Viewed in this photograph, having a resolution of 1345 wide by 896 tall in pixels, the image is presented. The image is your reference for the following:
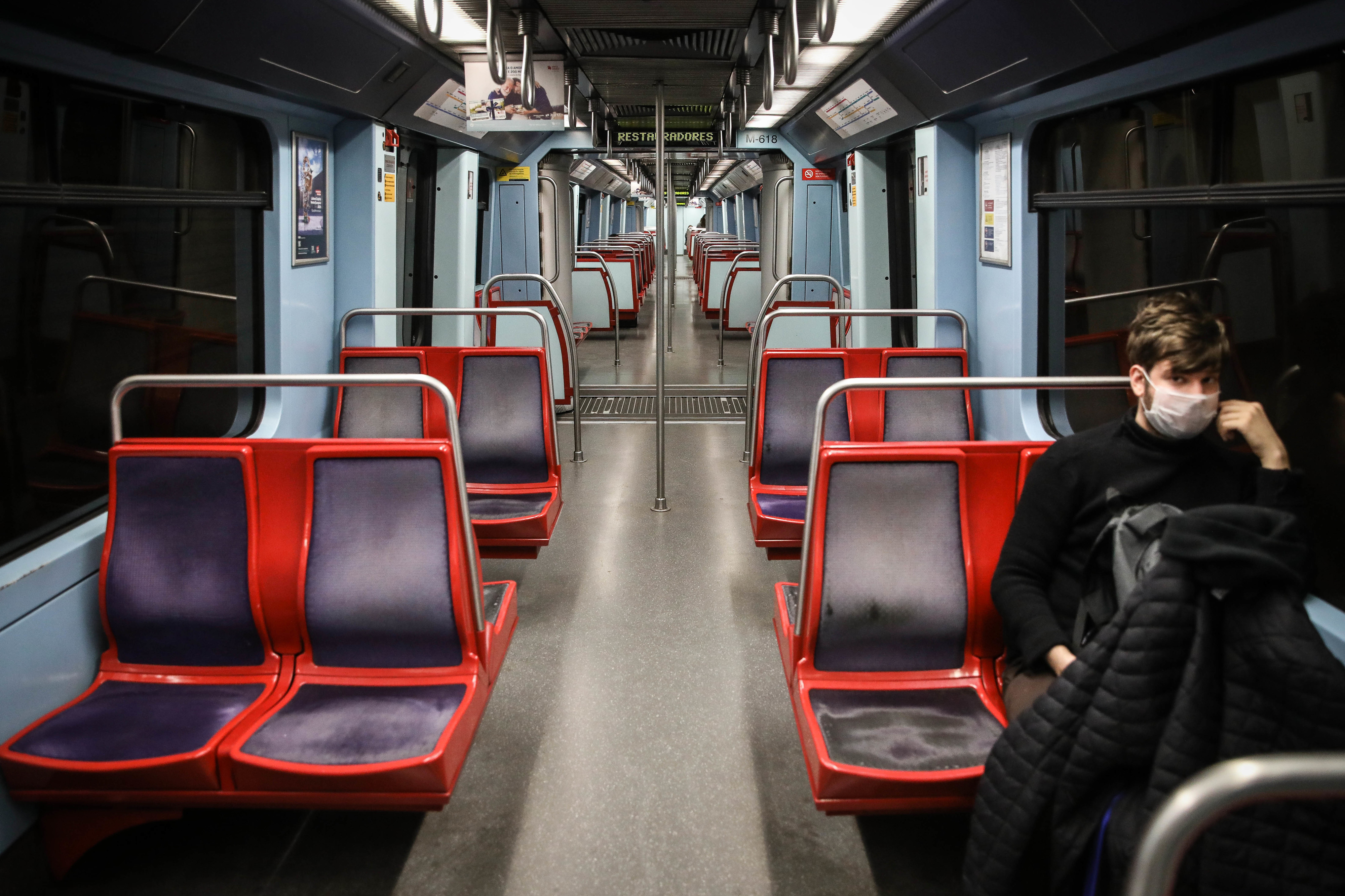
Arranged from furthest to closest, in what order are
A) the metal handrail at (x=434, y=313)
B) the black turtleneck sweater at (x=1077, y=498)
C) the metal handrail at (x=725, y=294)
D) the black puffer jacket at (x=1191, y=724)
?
the metal handrail at (x=725, y=294) → the metal handrail at (x=434, y=313) → the black turtleneck sweater at (x=1077, y=498) → the black puffer jacket at (x=1191, y=724)

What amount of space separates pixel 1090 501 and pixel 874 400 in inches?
81.4

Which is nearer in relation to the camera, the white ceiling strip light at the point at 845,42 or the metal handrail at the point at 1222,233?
the metal handrail at the point at 1222,233

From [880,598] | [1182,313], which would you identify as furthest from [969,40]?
[880,598]

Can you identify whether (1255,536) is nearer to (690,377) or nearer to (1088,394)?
(1088,394)

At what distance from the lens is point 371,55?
13.9 feet

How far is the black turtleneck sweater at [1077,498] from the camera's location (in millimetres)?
2070

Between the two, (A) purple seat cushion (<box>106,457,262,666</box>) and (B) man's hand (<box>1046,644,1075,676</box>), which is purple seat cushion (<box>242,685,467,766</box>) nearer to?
(A) purple seat cushion (<box>106,457,262,666</box>)

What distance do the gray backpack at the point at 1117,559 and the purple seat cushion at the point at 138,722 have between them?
6.60 feet

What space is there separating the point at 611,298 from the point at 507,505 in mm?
7426

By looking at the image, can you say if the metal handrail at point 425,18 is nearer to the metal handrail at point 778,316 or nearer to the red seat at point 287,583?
the red seat at point 287,583

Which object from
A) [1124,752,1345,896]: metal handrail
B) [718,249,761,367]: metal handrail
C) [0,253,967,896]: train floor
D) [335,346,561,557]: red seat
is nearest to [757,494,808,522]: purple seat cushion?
[0,253,967,896]: train floor

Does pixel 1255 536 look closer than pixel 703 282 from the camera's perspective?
Yes

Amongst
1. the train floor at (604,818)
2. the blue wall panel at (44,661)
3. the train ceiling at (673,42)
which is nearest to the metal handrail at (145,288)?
the train ceiling at (673,42)

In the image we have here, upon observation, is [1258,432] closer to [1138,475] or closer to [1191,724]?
[1138,475]
